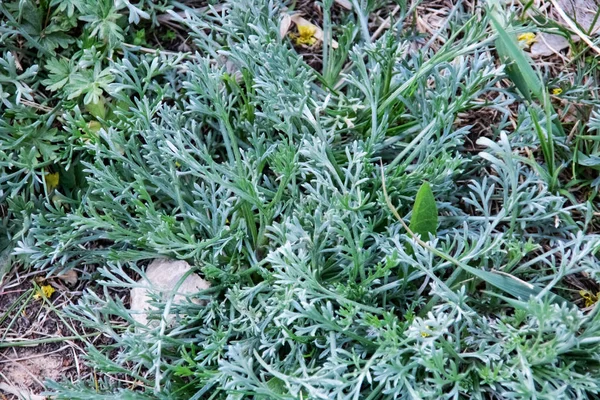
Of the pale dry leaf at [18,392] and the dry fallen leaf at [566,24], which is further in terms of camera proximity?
the dry fallen leaf at [566,24]

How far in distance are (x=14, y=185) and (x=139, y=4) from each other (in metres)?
0.76

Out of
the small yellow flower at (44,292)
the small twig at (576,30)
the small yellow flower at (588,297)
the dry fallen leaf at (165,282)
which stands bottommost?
the small yellow flower at (44,292)

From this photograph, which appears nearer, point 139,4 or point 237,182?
point 237,182

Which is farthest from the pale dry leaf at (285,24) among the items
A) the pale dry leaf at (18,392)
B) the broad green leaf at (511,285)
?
the pale dry leaf at (18,392)

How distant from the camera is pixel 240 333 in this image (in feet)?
6.63

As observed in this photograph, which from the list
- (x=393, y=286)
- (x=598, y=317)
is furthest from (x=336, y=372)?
(x=598, y=317)

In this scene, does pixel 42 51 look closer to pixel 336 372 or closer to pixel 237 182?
pixel 237 182

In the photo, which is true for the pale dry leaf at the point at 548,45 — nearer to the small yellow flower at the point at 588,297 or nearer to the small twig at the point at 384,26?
the small twig at the point at 384,26

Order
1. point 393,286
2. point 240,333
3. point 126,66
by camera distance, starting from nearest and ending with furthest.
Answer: point 393,286, point 240,333, point 126,66

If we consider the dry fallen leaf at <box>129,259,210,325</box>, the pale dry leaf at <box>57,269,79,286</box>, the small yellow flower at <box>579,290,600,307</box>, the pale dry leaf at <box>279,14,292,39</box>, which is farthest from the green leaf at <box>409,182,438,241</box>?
the pale dry leaf at <box>57,269,79,286</box>

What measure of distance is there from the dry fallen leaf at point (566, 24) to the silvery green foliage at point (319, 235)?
1.13ft

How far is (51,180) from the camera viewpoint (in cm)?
231

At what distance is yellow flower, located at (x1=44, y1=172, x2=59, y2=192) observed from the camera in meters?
2.31

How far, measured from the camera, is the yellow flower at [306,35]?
2.44m
